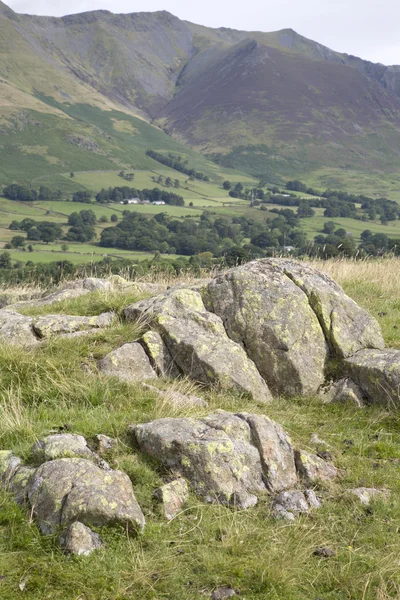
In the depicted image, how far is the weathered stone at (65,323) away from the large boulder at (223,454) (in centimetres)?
478

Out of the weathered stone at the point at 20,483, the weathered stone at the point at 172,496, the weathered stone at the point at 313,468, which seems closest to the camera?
the weathered stone at the point at 20,483

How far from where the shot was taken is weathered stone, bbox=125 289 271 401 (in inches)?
443

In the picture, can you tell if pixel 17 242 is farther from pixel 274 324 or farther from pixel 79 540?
pixel 79 540

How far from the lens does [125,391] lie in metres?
10.3

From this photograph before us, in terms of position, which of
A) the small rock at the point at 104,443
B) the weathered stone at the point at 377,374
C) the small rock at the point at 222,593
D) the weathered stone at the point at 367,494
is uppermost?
the weathered stone at the point at 377,374

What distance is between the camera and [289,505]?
7.78m

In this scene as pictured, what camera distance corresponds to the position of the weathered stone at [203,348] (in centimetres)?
1124

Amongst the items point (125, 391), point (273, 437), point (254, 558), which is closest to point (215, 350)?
point (125, 391)

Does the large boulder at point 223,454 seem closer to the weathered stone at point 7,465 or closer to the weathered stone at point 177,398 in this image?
the weathered stone at point 177,398

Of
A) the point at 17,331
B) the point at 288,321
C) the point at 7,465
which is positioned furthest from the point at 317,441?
the point at 17,331

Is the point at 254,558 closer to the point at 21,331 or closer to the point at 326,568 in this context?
the point at 326,568

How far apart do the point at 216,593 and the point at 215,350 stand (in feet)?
19.4

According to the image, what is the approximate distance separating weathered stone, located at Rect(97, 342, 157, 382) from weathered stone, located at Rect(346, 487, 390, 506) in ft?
15.3

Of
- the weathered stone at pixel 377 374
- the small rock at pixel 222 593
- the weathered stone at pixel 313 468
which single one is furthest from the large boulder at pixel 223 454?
the weathered stone at pixel 377 374
